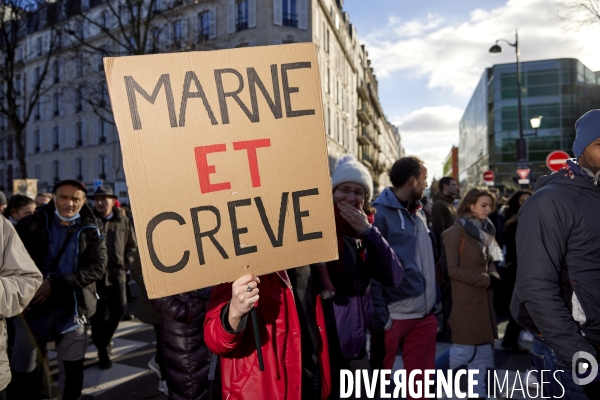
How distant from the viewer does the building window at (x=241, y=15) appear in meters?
24.9

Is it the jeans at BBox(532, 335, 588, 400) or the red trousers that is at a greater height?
the jeans at BBox(532, 335, 588, 400)

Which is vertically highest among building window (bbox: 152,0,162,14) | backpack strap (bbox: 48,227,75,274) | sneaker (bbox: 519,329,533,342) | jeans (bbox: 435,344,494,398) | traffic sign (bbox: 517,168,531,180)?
building window (bbox: 152,0,162,14)

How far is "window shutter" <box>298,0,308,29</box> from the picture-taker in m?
24.9

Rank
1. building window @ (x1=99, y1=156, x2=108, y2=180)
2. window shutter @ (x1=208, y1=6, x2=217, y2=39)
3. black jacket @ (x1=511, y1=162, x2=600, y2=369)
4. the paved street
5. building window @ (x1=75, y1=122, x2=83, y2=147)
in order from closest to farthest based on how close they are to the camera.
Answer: black jacket @ (x1=511, y1=162, x2=600, y2=369) → the paved street → window shutter @ (x1=208, y1=6, x2=217, y2=39) → building window @ (x1=99, y1=156, x2=108, y2=180) → building window @ (x1=75, y1=122, x2=83, y2=147)

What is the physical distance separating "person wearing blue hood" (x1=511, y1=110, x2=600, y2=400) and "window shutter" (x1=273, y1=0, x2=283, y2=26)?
24363mm

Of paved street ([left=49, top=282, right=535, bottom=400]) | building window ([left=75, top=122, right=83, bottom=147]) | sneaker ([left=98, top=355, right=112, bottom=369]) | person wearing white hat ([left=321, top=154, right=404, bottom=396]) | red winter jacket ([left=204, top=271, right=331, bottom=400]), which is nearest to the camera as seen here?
red winter jacket ([left=204, top=271, right=331, bottom=400])

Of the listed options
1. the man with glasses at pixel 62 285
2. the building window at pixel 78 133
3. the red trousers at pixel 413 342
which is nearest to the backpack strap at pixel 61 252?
the man with glasses at pixel 62 285

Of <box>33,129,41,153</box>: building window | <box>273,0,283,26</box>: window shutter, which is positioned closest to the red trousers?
Answer: <box>273,0,283,26</box>: window shutter

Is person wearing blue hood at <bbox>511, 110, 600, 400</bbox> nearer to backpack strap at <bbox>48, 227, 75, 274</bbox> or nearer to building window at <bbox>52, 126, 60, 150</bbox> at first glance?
backpack strap at <bbox>48, 227, 75, 274</bbox>

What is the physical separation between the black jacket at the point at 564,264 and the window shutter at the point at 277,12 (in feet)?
80.3

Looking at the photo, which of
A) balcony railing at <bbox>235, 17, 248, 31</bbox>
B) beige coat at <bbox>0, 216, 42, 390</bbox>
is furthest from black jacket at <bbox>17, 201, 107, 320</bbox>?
balcony railing at <bbox>235, 17, 248, 31</bbox>

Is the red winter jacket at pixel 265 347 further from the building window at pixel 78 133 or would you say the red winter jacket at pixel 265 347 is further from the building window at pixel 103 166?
the building window at pixel 78 133

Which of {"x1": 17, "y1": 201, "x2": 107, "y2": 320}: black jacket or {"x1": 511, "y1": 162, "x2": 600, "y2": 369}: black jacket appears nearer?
{"x1": 511, "y1": 162, "x2": 600, "y2": 369}: black jacket

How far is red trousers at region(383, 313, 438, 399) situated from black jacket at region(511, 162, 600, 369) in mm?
1274
